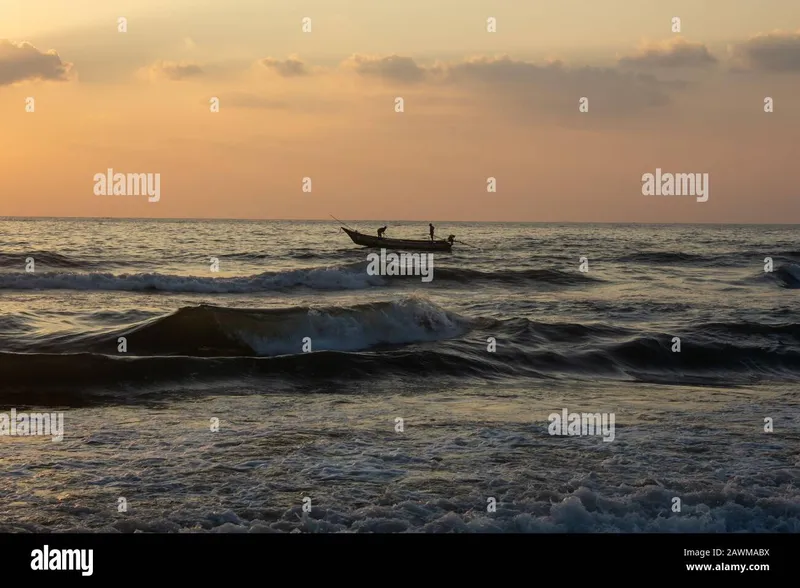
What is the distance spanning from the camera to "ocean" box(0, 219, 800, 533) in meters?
7.08

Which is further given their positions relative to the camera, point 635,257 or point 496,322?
point 635,257

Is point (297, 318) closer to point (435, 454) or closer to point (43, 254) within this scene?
point (435, 454)

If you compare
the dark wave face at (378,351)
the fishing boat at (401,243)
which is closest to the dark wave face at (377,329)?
the dark wave face at (378,351)

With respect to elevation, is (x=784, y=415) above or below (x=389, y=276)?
below

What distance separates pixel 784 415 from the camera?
11.4 metres

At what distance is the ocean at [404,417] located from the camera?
708cm

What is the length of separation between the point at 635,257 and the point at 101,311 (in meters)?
35.7

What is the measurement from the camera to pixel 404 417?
1073 cm

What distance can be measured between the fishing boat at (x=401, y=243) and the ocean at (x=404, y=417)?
1174 inches

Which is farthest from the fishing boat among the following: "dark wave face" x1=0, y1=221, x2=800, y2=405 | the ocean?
the ocean

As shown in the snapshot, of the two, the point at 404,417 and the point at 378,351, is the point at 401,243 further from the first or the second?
the point at 404,417
